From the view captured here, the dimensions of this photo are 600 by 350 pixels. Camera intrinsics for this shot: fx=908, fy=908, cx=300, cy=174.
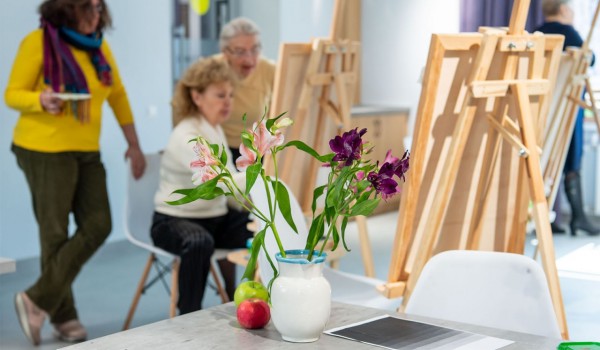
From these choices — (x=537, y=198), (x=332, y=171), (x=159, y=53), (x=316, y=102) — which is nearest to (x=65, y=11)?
(x=316, y=102)

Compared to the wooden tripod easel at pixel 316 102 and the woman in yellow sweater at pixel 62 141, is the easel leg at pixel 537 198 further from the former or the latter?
the woman in yellow sweater at pixel 62 141

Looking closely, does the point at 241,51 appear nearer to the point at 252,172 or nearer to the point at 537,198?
the point at 537,198

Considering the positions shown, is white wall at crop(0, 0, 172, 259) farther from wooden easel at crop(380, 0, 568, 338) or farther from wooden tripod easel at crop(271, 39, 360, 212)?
wooden easel at crop(380, 0, 568, 338)

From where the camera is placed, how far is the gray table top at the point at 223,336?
1.78 m

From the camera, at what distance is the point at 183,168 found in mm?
3730

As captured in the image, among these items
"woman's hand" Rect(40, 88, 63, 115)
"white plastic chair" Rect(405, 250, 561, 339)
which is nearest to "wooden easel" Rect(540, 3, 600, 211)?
"white plastic chair" Rect(405, 250, 561, 339)

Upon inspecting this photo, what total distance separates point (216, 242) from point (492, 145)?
1.34m

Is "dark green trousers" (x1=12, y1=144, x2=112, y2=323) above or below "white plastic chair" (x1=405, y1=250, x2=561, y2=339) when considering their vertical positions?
below

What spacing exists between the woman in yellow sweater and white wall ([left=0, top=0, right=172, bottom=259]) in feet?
3.87

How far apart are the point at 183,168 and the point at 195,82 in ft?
1.20

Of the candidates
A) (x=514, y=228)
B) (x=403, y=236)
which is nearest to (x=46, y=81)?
(x=403, y=236)

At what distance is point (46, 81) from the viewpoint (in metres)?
3.81

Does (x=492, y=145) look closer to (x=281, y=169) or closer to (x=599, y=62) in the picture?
(x=281, y=169)

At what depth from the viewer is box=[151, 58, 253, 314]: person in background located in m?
3.65
